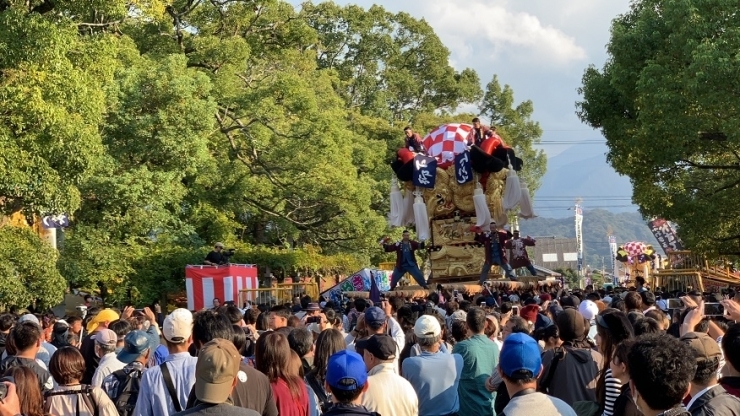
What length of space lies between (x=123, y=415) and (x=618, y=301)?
→ 6.25 metres

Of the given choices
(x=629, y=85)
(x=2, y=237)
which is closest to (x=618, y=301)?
(x=2, y=237)

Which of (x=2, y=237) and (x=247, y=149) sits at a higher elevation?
(x=247, y=149)

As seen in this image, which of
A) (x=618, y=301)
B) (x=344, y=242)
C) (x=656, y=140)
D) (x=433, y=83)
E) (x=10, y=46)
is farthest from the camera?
(x=433, y=83)

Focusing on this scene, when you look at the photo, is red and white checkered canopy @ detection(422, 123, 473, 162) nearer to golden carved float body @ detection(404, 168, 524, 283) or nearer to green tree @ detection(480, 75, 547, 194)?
golden carved float body @ detection(404, 168, 524, 283)

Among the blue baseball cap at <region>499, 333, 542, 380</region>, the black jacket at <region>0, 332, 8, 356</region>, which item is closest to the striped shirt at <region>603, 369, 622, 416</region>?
the blue baseball cap at <region>499, 333, 542, 380</region>

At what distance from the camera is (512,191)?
25500 mm

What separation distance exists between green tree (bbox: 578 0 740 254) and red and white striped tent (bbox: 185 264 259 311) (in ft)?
33.0

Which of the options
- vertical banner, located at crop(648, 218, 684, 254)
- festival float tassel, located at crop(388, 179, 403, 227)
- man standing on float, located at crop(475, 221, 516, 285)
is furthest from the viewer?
vertical banner, located at crop(648, 218, 684, 254)

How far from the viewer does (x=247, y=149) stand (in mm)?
28328

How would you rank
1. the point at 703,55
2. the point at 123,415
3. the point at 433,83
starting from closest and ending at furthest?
the point at 123,415 < the point at 703,55 < the point at 433,83

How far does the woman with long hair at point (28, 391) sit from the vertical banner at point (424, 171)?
2187cm

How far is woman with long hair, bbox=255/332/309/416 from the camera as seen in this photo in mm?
5621

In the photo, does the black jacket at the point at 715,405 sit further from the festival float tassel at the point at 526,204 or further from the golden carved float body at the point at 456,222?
the golden carved float body at the point at 456,222

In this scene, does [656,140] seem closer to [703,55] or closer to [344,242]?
[703,55]
